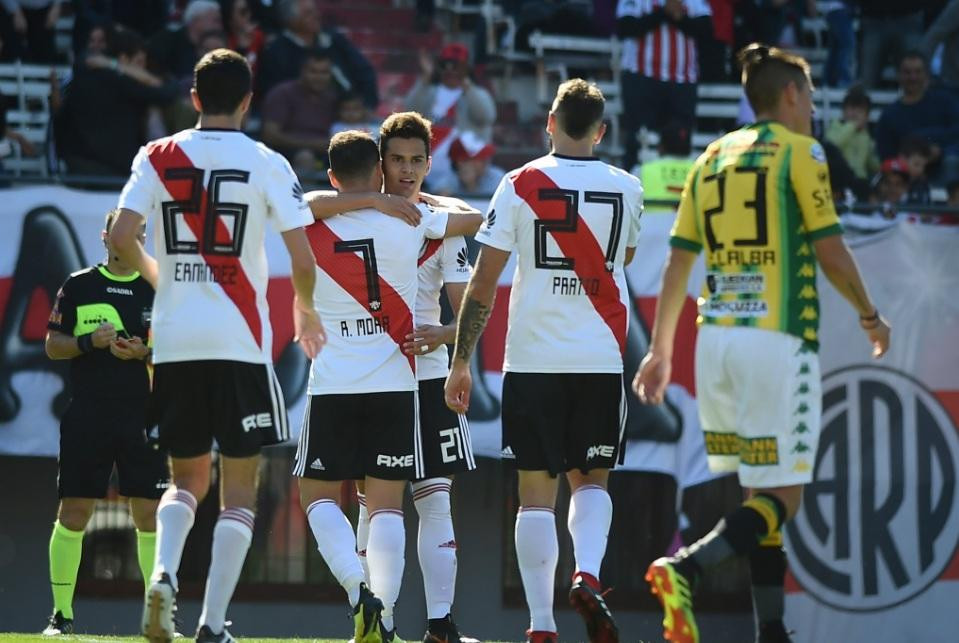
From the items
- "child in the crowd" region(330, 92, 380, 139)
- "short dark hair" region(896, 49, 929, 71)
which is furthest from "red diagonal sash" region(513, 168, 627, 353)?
"short dark hair" region(896, 49, 929, 71)

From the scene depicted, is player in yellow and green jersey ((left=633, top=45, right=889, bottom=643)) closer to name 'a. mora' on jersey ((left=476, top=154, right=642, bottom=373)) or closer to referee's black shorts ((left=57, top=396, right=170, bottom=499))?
name 'a. mora' on jersey ((left=476, top=154, right=642, bottom=373))

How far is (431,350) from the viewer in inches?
295

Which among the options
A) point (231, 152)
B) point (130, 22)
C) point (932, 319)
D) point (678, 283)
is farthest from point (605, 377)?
point (130, 22)

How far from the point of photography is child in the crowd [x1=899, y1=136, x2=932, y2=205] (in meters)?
13.6

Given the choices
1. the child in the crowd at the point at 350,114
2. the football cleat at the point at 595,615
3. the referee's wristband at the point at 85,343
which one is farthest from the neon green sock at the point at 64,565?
the child in the crowd at the point at 350,114

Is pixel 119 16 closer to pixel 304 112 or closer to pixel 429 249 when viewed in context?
pixel 304 112

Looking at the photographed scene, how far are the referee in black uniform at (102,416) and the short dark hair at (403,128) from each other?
2.12 metres

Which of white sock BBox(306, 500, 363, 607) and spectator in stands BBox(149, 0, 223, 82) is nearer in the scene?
white sock BBox(306, 500, 363, 607)

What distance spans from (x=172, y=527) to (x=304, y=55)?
330 inches

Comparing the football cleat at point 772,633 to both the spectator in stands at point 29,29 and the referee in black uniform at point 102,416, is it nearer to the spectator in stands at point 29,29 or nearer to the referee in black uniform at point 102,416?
the referee in black uniform at point 102,416

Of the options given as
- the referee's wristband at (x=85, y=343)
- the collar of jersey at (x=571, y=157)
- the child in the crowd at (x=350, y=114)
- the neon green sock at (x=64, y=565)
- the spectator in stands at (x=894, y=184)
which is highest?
the child in the crowd at (x=350, y=114)

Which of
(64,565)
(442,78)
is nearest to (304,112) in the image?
(442,78)

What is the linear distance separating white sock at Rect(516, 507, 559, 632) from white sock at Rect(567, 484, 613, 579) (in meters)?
0.11

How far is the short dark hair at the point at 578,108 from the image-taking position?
723cm
